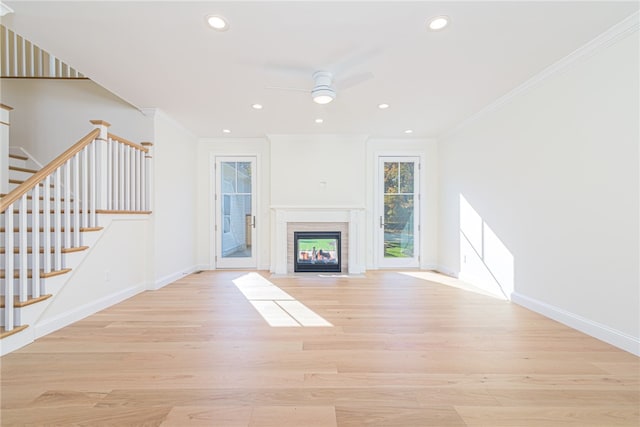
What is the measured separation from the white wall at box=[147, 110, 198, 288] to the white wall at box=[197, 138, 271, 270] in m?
0.13

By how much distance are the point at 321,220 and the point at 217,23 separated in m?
3.54

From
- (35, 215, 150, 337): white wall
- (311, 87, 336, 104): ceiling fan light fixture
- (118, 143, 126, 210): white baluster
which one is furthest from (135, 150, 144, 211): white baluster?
(311, 87, 336, 104): ceiling fan light fixture

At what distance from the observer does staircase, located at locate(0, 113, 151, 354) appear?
2.21m

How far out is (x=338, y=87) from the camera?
2.73 meters

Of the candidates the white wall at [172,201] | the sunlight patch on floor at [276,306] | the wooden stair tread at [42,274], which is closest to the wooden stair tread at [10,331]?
the wooden stair tread at [42,274]

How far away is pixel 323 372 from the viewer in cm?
188

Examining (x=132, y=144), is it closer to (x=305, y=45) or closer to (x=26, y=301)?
(x=26, y=301)

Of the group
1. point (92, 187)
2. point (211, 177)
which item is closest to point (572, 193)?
point (92, 187)

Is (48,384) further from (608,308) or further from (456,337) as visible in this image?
(608,308)

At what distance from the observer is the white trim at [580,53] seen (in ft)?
6.92

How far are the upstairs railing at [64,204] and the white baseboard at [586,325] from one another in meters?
4.80

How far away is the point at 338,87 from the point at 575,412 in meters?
2.93

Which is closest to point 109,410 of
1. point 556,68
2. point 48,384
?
point 48,384

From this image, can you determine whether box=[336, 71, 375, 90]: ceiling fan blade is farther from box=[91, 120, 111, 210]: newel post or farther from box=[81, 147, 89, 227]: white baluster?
box=[81, 147, 89, 227]: white baluster
